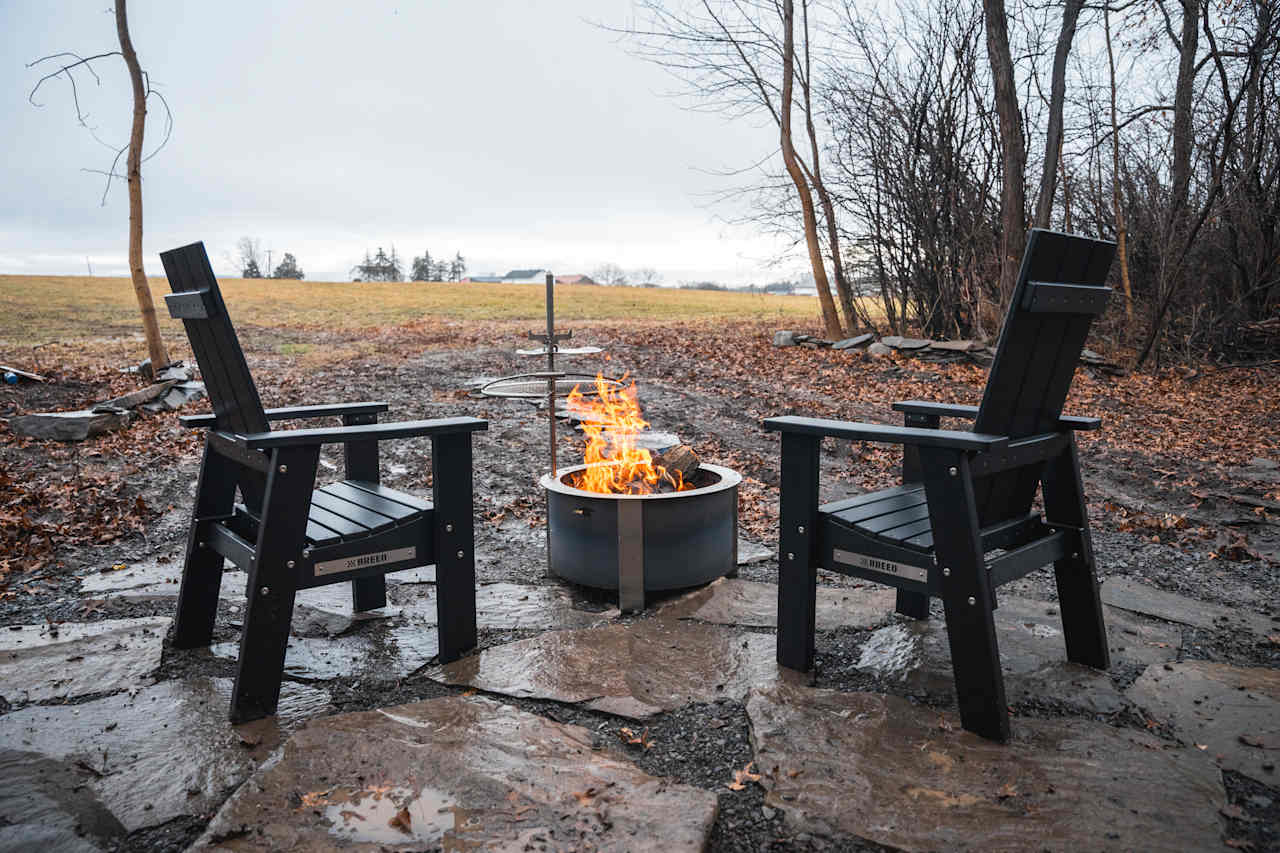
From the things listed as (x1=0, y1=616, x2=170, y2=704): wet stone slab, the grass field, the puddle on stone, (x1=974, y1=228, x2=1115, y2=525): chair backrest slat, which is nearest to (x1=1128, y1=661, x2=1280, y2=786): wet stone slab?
(x1=974, y1=228, x2=1115, y2=525): chair backrest slat

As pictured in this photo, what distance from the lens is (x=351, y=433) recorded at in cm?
254

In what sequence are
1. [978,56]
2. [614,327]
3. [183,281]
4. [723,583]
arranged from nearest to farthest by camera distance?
1. [183,281]
2. [723,583]
3. [978,56]
4. [614,327]

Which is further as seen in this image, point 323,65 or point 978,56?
point 323,65

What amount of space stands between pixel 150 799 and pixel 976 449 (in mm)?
2224

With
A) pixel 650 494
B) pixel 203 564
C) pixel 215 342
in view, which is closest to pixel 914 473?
pixel 650 494

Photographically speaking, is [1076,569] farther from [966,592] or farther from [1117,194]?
[1117,194]

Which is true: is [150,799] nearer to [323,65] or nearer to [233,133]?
[323,65]

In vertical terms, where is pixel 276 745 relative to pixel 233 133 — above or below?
below

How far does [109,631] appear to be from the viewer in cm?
304

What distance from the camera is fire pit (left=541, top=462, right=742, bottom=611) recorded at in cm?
333

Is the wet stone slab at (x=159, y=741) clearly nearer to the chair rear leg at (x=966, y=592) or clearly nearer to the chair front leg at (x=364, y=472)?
the chair front leg at (x=364, y=472)

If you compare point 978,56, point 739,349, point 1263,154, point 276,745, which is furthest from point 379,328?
point 276,745

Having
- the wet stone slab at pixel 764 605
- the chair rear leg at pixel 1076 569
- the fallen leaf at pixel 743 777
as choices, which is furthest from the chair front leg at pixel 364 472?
the chair rear leg at pixel 1076 569

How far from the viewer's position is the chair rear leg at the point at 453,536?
2725mm
